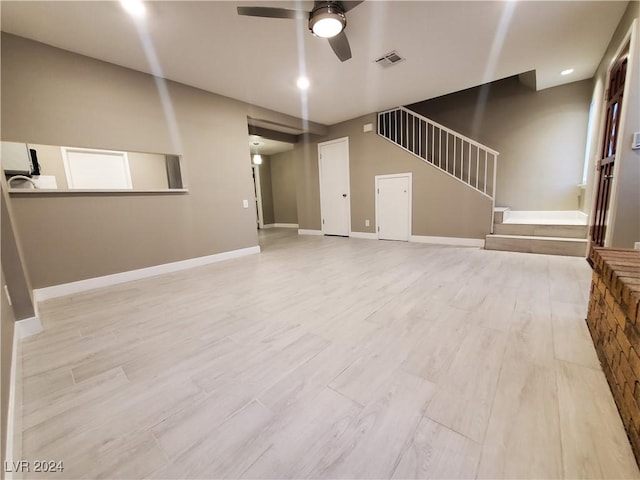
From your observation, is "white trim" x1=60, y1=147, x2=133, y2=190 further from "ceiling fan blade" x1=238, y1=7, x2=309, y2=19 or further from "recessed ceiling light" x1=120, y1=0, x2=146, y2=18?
"ceiling fan blade" x1=238, y1=7, x2=309, y2=19

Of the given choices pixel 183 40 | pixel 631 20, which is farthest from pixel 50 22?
pixel 631 20

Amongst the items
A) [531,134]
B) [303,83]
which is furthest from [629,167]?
[303,83]

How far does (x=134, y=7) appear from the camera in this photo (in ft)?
6.95

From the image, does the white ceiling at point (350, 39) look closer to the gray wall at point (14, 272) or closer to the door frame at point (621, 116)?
the door frame at point (621, 116)

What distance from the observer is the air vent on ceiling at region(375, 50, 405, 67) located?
300 cm

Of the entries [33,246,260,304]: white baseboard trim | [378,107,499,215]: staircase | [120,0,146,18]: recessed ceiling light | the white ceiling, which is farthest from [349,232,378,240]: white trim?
[120,0,146,18]: recessed ceiling light

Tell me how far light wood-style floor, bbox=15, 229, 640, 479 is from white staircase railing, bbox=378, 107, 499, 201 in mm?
3208

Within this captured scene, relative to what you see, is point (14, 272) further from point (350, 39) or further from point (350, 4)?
point (350, 39)

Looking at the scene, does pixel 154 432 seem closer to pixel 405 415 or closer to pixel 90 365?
pixel 90 365

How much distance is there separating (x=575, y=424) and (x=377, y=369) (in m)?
0.78

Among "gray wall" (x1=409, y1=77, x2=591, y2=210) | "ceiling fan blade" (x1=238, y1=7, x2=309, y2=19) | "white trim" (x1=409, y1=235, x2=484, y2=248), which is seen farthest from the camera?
"white trim" (x1=409, y1=235, x2=484, y2=248)

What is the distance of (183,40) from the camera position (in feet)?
8.52

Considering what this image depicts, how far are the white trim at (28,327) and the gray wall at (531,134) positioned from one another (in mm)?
6713

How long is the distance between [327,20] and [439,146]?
12.3 ft
